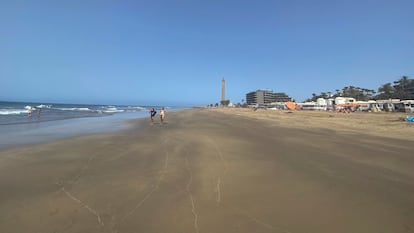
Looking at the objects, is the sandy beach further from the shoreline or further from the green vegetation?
the green vegetation

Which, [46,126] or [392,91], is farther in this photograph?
[392,91]

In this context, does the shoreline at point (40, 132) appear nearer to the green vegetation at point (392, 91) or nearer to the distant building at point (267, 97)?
the green vegetation at point (392, 91)

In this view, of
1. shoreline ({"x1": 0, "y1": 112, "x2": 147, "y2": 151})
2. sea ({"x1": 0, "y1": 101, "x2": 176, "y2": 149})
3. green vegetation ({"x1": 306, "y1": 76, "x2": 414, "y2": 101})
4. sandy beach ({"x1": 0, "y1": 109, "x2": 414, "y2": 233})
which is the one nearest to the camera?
sandy beach ({"x1": 0, "y1": 109, "x2": 414, "y2": 233})

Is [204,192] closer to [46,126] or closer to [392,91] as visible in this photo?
[46,126]

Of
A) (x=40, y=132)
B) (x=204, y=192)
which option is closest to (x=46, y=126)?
(x=40, y=132)

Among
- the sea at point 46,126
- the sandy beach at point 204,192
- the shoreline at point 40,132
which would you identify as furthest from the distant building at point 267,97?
the sandy beach at point 204,192

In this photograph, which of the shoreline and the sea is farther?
the sea

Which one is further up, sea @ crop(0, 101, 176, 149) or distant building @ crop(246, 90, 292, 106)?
distant building @ crop(246, 90, 292, 106)

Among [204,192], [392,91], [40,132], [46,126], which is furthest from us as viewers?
[392,91]

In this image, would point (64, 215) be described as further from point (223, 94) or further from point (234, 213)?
point (223, 94)

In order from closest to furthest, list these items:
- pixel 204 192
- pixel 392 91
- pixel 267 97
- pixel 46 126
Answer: pixel 204 192 < pixel 46 126 < pixel 392 91 < pixel 267 97

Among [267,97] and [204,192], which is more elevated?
[267,97]

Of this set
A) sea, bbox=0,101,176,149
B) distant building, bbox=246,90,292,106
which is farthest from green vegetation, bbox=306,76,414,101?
sea, bbox=0,101,176,149

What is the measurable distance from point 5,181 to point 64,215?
9.12 ft
